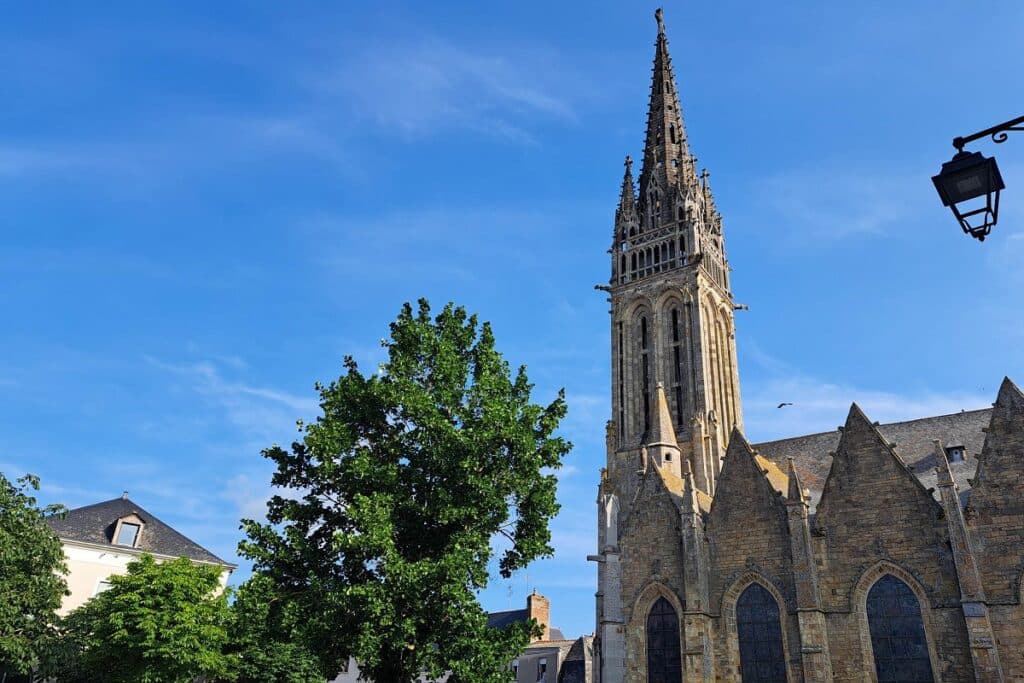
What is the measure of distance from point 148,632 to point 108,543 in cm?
1363

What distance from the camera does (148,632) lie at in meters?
24.7

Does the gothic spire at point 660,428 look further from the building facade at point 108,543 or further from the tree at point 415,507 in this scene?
the building facade at point 108,543

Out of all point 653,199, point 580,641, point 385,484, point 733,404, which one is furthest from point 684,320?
point 385,484

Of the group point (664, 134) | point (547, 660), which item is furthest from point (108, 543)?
point (664, 134)

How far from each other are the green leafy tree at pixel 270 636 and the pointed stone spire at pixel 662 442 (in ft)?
68.8

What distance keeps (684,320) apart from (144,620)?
108 ft

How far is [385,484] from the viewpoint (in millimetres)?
18531

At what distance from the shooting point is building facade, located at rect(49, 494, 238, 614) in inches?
1372

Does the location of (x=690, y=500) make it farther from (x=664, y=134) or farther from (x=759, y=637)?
(x=664, y=134)

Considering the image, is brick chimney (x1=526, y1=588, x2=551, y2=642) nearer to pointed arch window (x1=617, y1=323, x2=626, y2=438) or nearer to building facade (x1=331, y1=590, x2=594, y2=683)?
building facade (x1=331, y1=590, x2=594, y2=683)

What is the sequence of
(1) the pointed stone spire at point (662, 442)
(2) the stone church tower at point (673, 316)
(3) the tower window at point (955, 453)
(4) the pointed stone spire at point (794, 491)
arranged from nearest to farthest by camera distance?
(4) the pointed stone spire at point (794, 491)
(3) the tower window at point (955, 453)
(1) the pointed stone spire at point (662, 442)
(2) the stone church tower at point (673, 316)

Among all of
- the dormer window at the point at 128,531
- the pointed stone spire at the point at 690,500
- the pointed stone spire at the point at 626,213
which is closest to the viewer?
the pointed stone spire at the point at 690,500

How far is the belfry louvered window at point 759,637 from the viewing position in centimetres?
2466

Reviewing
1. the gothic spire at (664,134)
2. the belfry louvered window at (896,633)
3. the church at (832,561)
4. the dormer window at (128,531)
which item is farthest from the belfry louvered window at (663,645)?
the gothic spire at (664,134)
